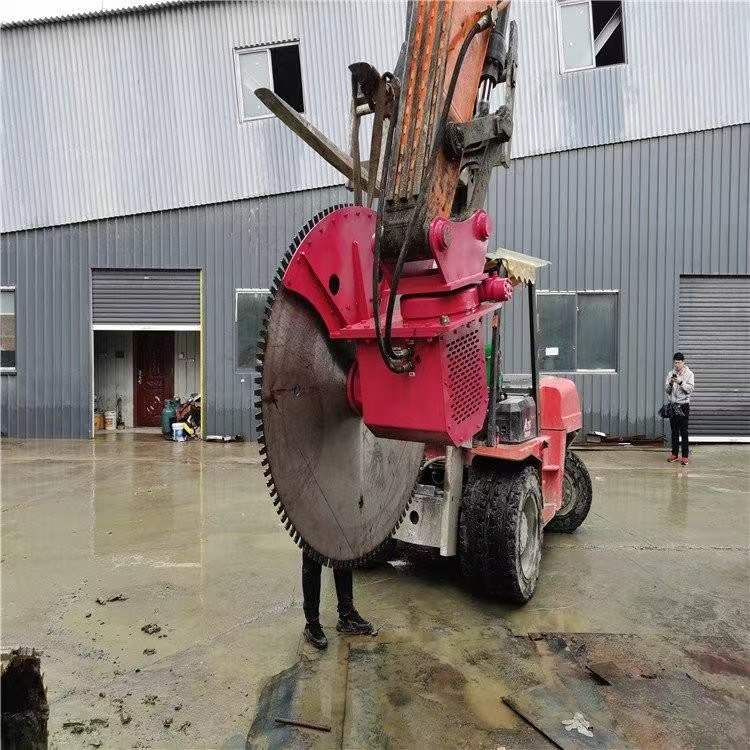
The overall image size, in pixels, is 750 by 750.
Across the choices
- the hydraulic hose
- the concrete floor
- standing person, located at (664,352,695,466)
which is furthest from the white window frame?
the hydraulic hose

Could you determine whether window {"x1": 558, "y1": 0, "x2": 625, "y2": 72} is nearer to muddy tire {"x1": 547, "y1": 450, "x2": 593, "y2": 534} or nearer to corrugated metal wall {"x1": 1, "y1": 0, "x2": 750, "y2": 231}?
corrugated metal wall {"x1": 1, "y1": 0, "x2": 750, "y2": 231}

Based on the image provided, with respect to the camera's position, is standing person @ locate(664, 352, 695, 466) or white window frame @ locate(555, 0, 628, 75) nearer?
standing person @ locate(664, 352, 695, 466)

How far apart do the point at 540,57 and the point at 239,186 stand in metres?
6.16

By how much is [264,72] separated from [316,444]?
10.9m

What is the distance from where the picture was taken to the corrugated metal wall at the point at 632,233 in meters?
11.2

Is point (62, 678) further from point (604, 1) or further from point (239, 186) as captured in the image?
point (604, 1)

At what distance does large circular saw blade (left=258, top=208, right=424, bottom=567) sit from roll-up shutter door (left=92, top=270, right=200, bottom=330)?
9536 mm

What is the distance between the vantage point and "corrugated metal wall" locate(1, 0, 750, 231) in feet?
35.8

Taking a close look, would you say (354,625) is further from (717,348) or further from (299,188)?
(717,348)

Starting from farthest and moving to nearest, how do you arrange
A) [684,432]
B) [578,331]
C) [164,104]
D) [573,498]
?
1. [578,331]
2. [164,104]
3. [684,432]
4. [573,498]

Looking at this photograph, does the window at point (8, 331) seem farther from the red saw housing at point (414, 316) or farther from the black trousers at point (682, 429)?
the black trousers at point (682, 429)

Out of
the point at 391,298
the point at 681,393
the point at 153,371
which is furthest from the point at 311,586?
the point at 153,371

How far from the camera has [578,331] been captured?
11273 millimetres

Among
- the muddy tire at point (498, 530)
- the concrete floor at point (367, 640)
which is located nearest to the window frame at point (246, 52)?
the concrete floor at point (367, 640)
